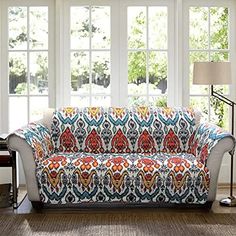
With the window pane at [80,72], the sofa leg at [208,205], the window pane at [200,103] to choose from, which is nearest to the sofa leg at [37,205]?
the sofa leg at [208,205]

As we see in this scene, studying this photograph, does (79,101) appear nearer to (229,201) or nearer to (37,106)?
(37,106)

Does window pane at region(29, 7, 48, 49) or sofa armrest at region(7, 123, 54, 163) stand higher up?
window pane at region(29, 7, 48, 49)

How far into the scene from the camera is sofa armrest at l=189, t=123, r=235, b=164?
455 cm

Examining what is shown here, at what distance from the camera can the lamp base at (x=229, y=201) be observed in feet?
15.7

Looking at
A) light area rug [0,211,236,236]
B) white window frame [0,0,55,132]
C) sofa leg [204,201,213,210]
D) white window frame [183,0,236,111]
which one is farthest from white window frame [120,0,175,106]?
light area rug [0,211,236,236]

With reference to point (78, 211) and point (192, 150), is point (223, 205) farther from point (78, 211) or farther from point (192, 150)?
point (78, 211)

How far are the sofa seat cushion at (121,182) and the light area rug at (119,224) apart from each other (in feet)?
0.46

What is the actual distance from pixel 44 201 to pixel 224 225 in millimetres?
1533

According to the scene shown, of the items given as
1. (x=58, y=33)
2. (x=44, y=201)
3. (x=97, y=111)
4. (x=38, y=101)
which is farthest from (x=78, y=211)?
(x=58, y=33)

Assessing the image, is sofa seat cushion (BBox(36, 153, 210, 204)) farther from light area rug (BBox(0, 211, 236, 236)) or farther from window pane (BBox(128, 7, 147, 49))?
window pane (BBox(128, 7, 147, 49))

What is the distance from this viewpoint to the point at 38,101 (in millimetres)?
5867

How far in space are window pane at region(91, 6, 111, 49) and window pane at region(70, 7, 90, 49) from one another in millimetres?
75

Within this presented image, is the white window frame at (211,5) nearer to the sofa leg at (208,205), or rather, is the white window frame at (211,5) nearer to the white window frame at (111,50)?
the white window frame at (111,50)

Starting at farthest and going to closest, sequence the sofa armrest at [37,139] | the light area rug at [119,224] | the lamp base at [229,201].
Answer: the lamp base at [229,201] → the sofa armrest at [37,139] → the light area rug at [119,224]
